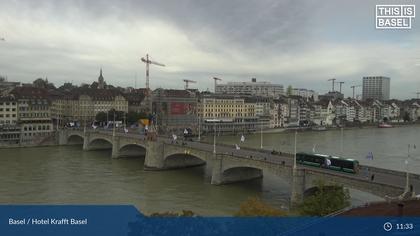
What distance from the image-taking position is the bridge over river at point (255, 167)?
23078 mm

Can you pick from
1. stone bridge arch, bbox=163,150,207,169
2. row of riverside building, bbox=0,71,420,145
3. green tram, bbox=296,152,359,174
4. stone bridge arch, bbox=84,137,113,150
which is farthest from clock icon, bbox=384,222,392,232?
row of riverside building, bbox=0,71,420,145

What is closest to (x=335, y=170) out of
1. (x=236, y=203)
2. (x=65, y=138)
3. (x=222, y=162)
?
(x=236, y=203)

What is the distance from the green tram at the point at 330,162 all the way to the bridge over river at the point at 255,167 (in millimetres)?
474

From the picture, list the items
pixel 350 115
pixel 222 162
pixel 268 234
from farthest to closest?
pixel 350 115
pixel 222 162
pixel 268 234

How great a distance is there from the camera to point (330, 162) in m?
27.4

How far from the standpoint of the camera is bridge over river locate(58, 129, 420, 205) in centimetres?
2308

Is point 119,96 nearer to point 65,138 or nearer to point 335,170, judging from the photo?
point 65,138

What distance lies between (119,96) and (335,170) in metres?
70.3

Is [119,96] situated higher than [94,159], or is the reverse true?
[119,96]

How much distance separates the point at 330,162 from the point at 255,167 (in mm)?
4740

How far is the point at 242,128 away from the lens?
3750 inches

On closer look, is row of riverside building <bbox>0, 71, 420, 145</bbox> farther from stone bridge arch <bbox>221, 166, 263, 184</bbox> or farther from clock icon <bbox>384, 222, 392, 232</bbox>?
clock icon <bbox>384, 222, 392, 232</bbox>

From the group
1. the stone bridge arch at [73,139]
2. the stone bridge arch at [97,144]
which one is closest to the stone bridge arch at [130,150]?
the stone bridge arch at [97,144]

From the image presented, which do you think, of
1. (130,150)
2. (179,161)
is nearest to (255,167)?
(179,161)
